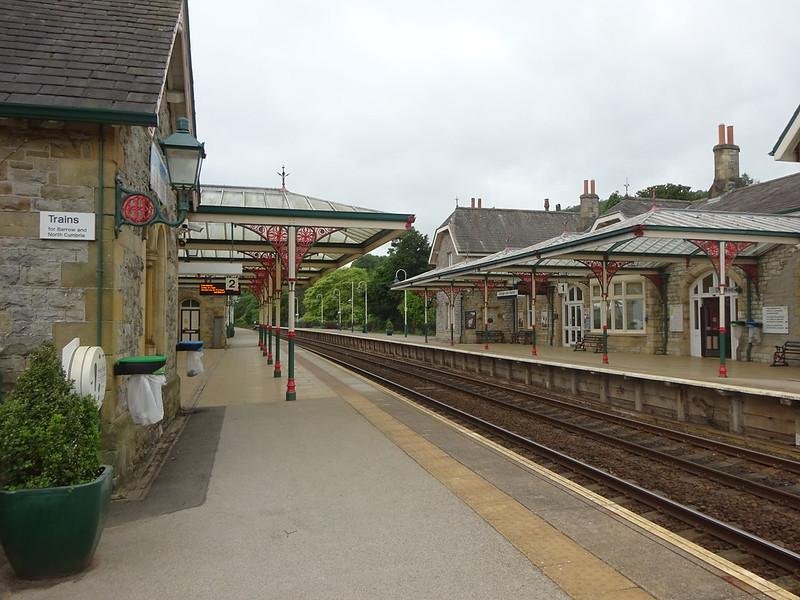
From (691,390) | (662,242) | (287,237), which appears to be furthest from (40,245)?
(662,242)

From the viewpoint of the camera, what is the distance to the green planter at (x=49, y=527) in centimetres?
333

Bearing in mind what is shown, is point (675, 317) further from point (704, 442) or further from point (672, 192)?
point (672, 192)

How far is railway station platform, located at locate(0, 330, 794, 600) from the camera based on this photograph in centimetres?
339

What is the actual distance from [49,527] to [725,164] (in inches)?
1022

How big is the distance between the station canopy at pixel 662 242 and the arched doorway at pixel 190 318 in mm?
14476

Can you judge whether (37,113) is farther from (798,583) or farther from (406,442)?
(798,583)

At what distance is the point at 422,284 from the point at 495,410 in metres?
16.8

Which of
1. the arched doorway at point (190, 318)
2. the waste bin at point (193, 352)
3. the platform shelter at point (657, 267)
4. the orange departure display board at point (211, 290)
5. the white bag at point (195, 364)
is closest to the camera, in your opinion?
the waste bin at point (193, 352)

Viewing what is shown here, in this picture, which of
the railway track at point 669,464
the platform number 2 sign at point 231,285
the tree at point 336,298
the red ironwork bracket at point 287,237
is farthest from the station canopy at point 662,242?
the tree at point 336,298

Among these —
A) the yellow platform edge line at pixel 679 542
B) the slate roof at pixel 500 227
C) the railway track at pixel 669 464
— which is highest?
the slate roof at pixel 500 227

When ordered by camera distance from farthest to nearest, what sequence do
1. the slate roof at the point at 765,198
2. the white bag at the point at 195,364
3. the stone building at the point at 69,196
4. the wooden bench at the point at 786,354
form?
the slate roof at the point at 765,198 → the wooden bench at the point at 786,354 → the white bag at the point at 195,364 → the stone building at the point at 69,196

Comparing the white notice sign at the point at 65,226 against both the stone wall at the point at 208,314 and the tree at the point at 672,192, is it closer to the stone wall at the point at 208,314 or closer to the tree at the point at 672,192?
the stone wall at the point at 208,314

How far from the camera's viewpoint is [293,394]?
35.9 ft

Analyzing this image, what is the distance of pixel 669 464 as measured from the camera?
7430 mm
